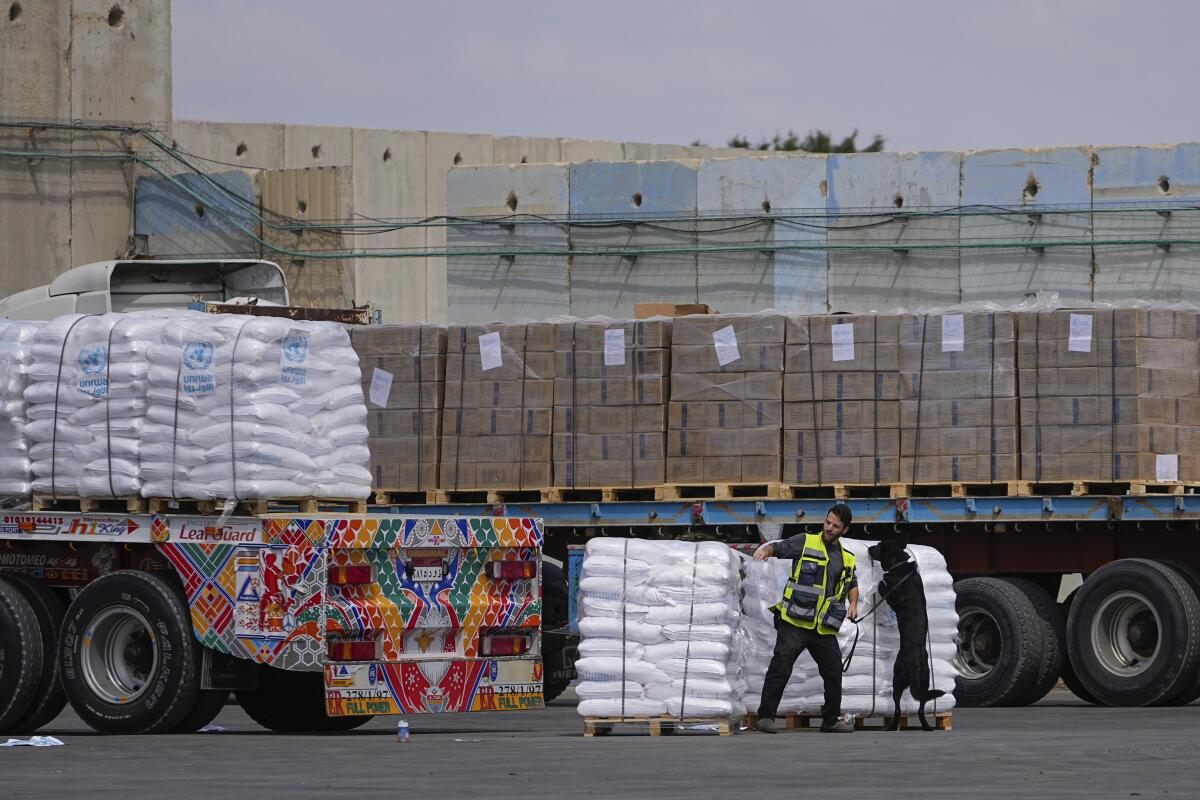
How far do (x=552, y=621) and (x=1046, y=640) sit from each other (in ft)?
12.2

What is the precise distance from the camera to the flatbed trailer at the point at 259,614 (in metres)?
12.0

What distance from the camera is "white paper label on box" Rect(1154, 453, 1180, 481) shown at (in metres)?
15.3

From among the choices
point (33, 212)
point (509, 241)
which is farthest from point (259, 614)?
point (33, 212)

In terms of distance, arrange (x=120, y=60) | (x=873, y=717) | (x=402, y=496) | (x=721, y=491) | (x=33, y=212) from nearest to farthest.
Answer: (x=873, y=717), (x=721, y=491), (x=402, y=496), (x=33, y=212), (x=120, y=60)

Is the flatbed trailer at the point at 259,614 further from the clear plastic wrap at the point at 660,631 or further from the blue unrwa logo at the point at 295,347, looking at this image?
the blue unrwa logo at the point at 295,347

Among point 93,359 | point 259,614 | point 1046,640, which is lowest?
point 1046,640

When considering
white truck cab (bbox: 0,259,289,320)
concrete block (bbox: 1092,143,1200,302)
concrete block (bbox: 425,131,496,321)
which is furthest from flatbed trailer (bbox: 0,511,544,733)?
concrete block (bbox: 425,131,496,321)

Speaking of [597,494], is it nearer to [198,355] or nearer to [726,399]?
[726,399]

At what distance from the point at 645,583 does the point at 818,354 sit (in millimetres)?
4215

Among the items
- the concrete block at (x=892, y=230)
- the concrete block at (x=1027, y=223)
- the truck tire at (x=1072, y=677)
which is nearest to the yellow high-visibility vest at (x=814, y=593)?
the truck tire at (x=1072, y=677)

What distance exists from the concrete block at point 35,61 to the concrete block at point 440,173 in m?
6.84

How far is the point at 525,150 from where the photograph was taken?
122ft

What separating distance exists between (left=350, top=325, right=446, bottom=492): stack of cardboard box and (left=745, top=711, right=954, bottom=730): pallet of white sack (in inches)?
191

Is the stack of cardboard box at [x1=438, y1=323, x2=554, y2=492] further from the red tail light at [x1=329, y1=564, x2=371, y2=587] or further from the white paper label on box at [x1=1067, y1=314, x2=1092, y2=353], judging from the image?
the red tail light at [x1=329, y1=564, x2=371, y2=587]
